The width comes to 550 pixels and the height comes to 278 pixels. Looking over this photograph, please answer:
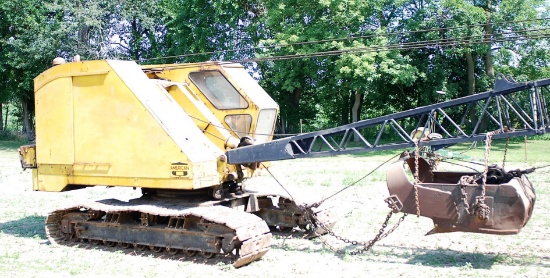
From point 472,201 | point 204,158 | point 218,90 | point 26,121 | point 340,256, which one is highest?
point 218,90

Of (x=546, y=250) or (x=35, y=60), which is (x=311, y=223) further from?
(x=35, y=60)

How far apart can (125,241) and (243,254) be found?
8.09 ft

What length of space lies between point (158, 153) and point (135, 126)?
626 mm

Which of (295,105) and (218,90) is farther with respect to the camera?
(295,105)

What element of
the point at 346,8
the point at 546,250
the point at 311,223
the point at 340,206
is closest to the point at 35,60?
the point at 346,8

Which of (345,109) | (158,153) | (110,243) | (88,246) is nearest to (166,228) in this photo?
(158,153)

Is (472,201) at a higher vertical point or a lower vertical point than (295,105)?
lower

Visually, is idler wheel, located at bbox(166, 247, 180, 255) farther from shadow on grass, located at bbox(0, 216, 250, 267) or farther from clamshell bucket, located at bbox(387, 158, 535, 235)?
clamshell bucket, located at bbox(387, 158, 535, 235)

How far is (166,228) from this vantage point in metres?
9.31

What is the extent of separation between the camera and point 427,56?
3706cm

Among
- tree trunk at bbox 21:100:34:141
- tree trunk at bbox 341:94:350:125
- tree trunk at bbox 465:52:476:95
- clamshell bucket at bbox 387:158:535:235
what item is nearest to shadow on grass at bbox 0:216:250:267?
clamshell bucket at bbox 387:158:535:235

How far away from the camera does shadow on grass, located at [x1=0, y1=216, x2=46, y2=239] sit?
11.2m

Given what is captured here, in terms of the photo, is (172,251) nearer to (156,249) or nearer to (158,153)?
(156,249)

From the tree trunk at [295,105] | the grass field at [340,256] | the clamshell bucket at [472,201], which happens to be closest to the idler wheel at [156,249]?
the grass field at [340,256]
